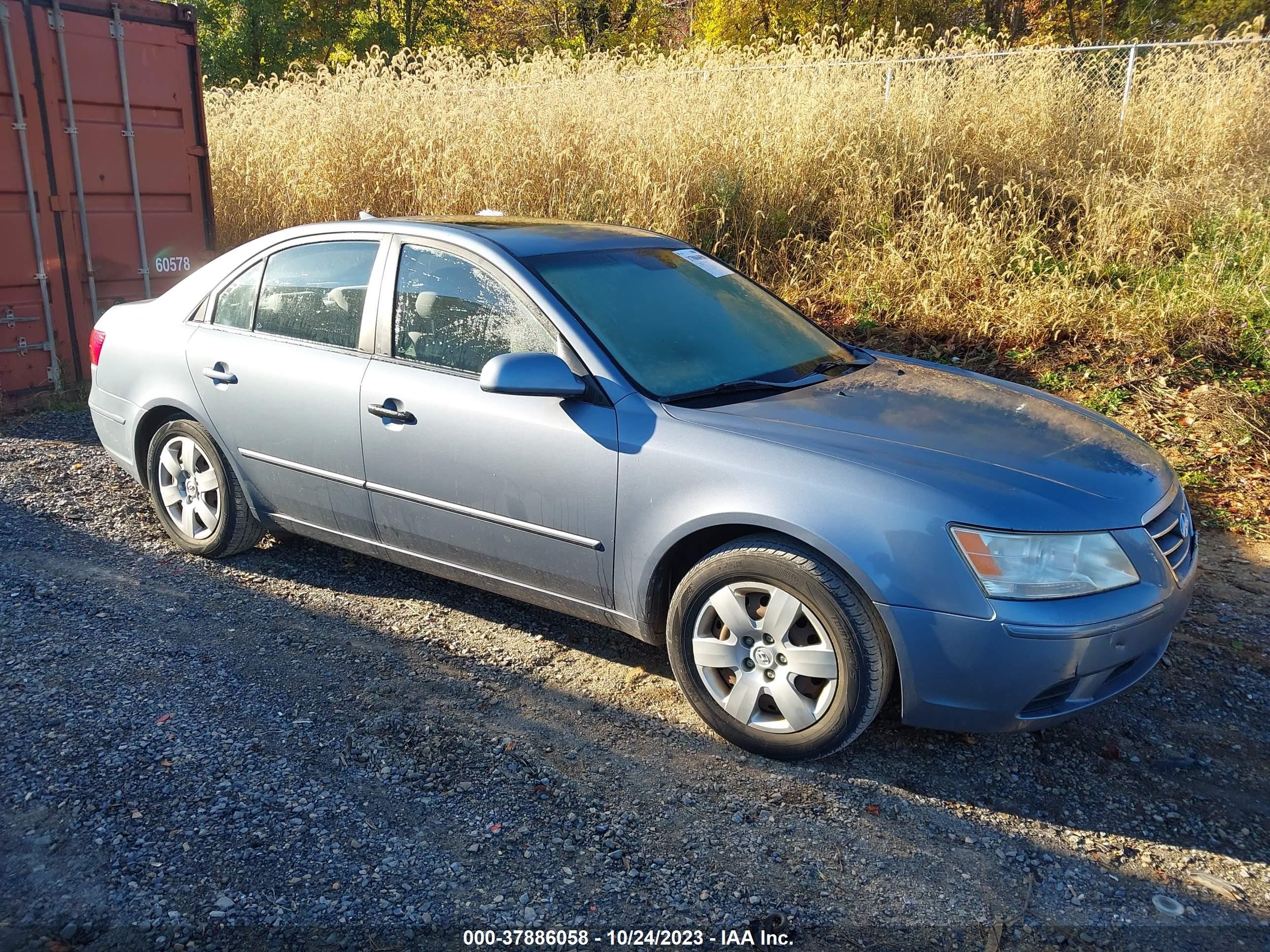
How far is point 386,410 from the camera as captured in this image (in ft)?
12.9

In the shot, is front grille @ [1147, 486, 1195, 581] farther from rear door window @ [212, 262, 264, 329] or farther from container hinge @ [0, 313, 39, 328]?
container hinge @ [0, 313, 39, 328]

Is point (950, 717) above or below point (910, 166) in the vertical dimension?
below

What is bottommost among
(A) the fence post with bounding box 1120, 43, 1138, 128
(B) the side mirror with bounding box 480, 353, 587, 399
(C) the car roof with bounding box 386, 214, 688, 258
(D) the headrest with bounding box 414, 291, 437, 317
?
(B) the side mirror with bounding box 480, 353, 587, 399

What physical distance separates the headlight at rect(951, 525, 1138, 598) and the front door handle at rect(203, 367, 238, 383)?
3.24 metres

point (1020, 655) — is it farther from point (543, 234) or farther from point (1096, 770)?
point (543, 234)

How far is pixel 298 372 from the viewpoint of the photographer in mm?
4250

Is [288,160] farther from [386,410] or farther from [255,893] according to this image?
[255,893]

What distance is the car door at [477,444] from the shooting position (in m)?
3.52

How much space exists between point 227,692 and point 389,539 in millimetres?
873

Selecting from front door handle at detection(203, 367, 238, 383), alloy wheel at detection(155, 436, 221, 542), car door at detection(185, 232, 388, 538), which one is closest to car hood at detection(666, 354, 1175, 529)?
car door at detection(185, 232, 388, 538)

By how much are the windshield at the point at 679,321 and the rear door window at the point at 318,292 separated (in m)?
0.85

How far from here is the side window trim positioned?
3803mm

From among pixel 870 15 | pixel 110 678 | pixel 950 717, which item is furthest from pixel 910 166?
pixel 870 15

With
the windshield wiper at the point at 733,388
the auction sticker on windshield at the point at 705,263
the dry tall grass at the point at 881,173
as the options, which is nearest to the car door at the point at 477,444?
the windshield wiper at the point at 733,388
